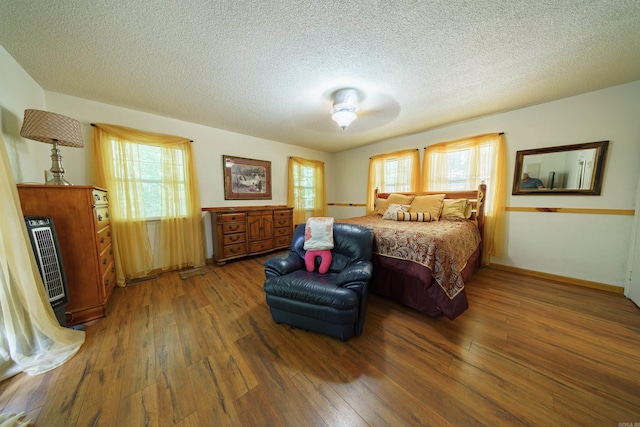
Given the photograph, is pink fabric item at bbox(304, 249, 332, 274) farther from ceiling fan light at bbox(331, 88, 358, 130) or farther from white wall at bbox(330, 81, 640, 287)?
white wall at bbox(330, 81, 640, 287)

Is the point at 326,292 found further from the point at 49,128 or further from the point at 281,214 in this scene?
the point at 49,128

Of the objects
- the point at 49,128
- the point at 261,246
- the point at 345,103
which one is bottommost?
the point at 261,246

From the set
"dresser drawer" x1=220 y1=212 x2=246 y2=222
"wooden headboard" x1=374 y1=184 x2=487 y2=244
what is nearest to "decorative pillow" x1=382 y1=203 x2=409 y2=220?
"wooden headboard" x1=374 y1=184 x2=487 y2=244

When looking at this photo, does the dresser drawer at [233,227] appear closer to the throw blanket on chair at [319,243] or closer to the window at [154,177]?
the window at [154,177]

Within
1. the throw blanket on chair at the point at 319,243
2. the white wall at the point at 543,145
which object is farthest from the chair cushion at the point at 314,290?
the white wall at the point at 543,145

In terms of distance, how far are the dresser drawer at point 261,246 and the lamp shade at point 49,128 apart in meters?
2.36

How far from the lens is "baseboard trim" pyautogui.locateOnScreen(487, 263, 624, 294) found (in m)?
2.26

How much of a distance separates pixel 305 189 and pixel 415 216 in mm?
2673

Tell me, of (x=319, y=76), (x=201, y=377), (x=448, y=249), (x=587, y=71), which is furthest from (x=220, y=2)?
(x=587, y=71)

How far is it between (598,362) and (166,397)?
2.80 meters

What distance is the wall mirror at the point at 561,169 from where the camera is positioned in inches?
90.5

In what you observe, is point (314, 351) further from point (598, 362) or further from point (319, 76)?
point (319, 76)

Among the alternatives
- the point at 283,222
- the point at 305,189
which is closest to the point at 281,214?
the point at 283,222

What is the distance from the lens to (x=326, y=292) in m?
1.48
